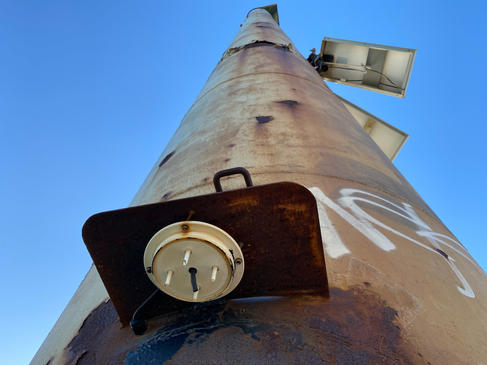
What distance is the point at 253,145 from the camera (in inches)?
69.3

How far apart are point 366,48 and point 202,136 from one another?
659cm

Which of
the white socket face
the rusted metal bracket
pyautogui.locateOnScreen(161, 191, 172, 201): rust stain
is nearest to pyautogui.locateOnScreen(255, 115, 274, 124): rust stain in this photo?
pyautogui.locateOnScreen(161, 191, 172, 201): rust stain

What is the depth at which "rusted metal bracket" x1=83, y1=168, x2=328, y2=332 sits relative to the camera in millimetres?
972

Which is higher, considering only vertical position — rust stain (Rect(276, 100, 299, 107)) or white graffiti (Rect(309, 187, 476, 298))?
rust stain (Rect(276, 100, 299, 107))

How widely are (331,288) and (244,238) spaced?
28cm

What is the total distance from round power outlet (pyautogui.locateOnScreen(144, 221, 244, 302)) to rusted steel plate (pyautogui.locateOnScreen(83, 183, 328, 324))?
0.17 ft

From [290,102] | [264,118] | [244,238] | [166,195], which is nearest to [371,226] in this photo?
[244,238]

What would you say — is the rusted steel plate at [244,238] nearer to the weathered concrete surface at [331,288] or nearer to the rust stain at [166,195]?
the weathered concrete surface at [331,288]

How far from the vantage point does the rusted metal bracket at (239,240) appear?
3.19 ft

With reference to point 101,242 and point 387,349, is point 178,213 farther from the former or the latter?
point 387,349

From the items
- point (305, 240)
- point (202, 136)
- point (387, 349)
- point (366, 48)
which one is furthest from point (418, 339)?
point (366, 48)

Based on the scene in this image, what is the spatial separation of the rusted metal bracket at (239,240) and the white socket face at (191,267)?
0.09 meters

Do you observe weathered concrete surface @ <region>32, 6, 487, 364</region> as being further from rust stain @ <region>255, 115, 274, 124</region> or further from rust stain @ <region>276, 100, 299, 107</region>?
rust stain @ <region>276, 100, 299, 107</region>

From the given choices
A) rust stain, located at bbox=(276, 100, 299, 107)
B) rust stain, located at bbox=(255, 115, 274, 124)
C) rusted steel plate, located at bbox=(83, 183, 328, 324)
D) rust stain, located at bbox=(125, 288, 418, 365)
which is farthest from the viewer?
rust stain, located at bbox=(276, 100, 299, 107)
